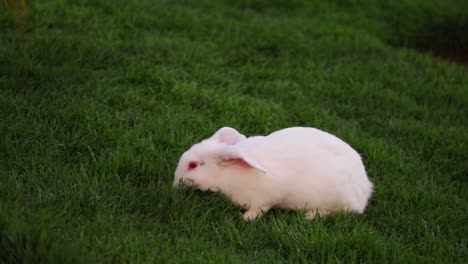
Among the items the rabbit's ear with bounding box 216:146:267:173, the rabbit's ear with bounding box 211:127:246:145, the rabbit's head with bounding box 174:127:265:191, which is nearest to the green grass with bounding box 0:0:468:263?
the rabbit's head with bounding box 174:127:265:191

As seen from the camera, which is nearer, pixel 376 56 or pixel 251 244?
pixel 251 244

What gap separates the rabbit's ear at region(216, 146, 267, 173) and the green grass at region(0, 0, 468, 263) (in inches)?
8.5

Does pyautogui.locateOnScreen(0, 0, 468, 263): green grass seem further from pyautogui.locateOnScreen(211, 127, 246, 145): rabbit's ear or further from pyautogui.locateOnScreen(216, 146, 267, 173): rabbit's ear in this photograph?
pyautogui.locateOnScreen(211, 127, 246, 145): rabbit's ear

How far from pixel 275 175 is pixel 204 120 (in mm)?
1384

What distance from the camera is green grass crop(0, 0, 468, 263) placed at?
2926mm

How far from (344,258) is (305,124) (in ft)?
6.70

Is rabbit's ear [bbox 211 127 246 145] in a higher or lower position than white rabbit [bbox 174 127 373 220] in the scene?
higher

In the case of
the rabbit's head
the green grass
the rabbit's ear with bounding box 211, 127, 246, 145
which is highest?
the rabbit's ear with bounding box 211, 127, 246, 145

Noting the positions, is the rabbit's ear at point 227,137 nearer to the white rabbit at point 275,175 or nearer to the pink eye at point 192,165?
→ the white rabbit at point 275,175

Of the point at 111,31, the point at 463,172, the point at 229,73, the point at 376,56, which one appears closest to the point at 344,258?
the point at 463,172

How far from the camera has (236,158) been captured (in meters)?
3.16

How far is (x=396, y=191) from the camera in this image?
3824 millimetres

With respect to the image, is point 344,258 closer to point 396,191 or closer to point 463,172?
point 396,191

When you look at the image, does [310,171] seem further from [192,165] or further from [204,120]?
[204,120]
